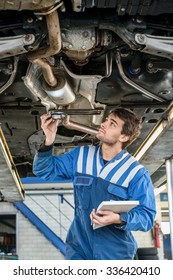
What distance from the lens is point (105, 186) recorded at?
2490 millimetres

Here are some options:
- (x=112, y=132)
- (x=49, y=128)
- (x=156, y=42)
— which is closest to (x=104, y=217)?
(x=112, y=132)

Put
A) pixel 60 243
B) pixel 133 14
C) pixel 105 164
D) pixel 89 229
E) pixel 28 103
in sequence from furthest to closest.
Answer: pixel 60 243, pixel 28 103, pixel 133 14, pixel 105 164, pixel 89 229

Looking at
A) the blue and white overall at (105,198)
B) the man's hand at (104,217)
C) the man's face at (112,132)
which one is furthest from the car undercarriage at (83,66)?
the man's hand at (104,217)

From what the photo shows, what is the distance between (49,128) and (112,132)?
37 centimetres

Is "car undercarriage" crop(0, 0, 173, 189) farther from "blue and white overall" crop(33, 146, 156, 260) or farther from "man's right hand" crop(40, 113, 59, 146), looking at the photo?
"blue and white overall" crop(33, 146, 156, 260)

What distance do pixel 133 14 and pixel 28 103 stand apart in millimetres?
2015

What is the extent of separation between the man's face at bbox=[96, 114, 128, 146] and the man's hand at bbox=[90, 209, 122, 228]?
0.57 m

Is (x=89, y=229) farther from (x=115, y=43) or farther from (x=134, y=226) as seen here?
(x=115, y=43)

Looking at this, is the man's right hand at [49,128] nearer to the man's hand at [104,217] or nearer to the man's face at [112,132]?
the man's face at [112,132]

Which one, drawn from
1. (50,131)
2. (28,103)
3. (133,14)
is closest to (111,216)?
(50,131)

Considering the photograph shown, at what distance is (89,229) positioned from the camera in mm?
2416

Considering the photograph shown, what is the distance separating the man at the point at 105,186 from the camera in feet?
7.55

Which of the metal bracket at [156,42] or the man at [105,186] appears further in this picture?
the metal bracket at [156,42]

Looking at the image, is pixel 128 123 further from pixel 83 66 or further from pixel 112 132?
pixel 83 66
